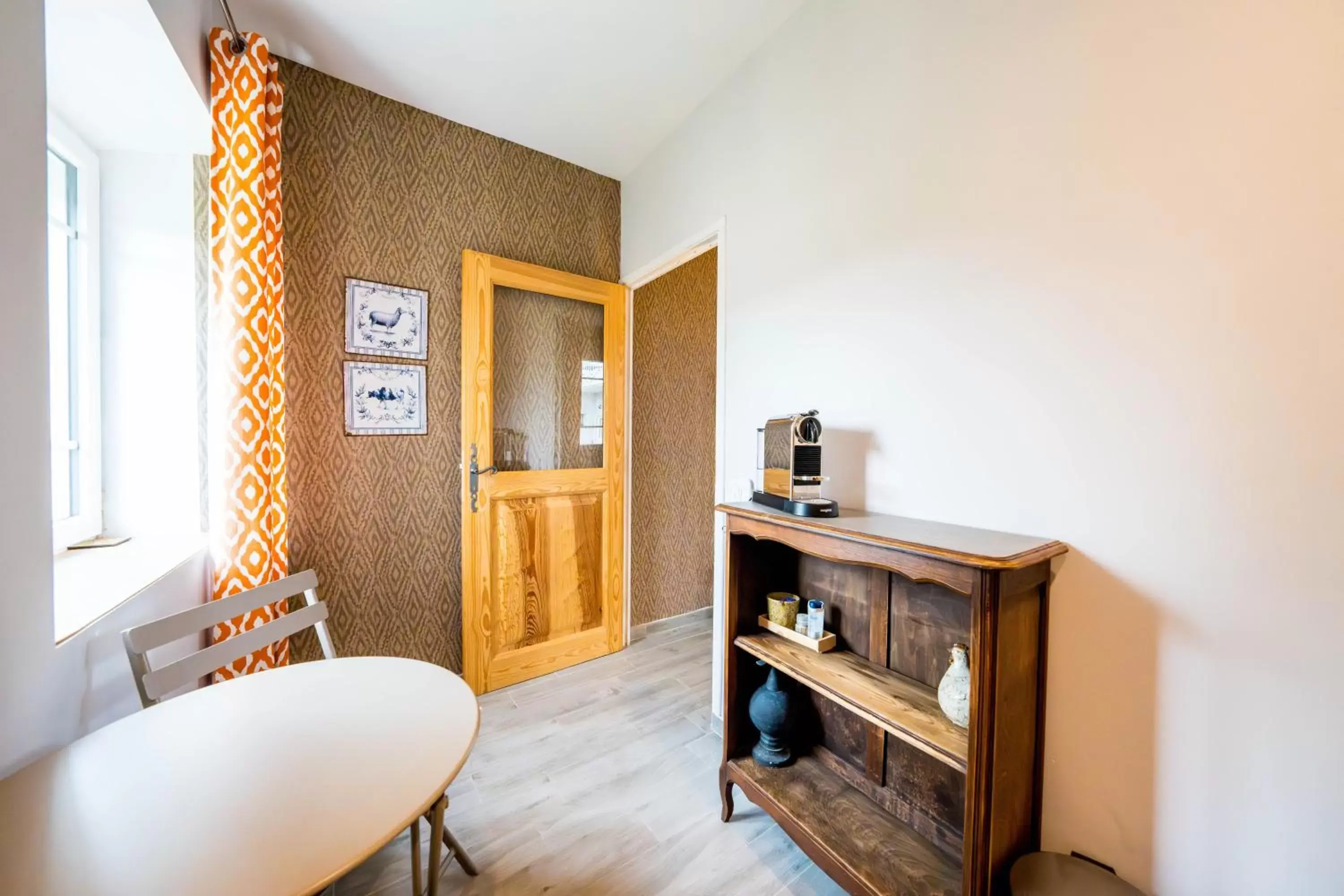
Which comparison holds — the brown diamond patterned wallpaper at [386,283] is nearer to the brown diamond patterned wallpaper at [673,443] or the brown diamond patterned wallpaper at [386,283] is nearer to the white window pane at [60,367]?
the white window pane at [60,367]

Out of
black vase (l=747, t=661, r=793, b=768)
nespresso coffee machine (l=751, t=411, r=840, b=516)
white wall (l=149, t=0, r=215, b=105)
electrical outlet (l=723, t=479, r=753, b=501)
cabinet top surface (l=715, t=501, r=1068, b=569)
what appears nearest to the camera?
cabinet top surface (l=715, t=501, r=1068, b=569)

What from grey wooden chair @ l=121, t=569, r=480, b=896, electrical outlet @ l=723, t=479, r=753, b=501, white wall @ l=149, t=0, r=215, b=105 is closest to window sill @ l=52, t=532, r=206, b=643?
grey wooden chair @ l=121, t=569, r=480, b=896

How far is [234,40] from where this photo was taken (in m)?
1.73

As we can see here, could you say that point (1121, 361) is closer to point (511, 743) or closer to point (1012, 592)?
point (1012, 592)

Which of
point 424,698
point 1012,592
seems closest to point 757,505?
point 1012,592

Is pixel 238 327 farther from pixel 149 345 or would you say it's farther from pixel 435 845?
pixel 435 845

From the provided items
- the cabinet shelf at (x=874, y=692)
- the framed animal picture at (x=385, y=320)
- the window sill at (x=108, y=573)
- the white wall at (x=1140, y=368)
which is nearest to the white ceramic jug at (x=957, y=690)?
the cabinet shelf at (x=874, y=692)

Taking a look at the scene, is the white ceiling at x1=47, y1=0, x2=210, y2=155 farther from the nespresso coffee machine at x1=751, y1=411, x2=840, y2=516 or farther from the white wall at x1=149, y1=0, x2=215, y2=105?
the nespresso coffee machine at x1=751, y1=411, x2=840, y2=516

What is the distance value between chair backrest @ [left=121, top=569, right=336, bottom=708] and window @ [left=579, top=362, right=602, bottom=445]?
1.54 metres

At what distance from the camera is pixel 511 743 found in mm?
2041

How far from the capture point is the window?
2.84 meters

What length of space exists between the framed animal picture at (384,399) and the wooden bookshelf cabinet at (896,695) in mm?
1710

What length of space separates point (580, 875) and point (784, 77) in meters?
2.87

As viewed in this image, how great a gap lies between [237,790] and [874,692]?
139 cm
